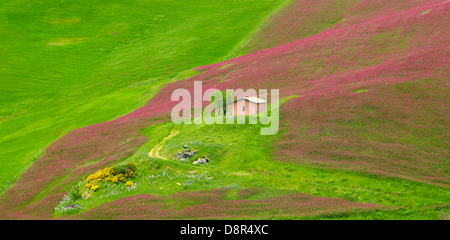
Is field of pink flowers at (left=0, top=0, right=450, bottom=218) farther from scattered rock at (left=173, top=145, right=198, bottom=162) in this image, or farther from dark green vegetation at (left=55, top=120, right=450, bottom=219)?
scattered rock at (left=173, top=145, right=198, bottom=162)

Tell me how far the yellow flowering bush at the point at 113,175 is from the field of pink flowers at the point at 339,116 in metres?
3.55

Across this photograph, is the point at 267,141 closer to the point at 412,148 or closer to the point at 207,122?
the point at 207,122

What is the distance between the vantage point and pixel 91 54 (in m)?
119

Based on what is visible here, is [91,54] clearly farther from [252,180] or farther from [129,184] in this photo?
[252,180]

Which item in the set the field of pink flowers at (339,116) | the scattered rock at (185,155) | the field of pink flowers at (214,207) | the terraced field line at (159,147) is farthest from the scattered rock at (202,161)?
the field of pink flowers at (339,116)

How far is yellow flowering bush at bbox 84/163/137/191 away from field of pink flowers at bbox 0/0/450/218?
3.55 metres

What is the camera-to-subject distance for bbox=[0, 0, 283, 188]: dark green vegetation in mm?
76250

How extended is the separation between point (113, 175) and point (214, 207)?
11.2 meters

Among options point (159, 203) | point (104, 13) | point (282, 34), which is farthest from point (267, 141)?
point (104, 13)

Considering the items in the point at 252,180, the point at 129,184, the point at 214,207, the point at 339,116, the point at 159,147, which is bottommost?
the point at 214,207

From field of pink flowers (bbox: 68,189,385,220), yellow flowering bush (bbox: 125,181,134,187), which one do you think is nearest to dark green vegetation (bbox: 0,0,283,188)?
yellow flowering bush (bbox: 125,181,134,187)

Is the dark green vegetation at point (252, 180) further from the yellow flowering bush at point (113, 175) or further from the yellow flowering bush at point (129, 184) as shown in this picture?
the yellow flowering bush at point (113, 175)

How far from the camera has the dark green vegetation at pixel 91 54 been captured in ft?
250

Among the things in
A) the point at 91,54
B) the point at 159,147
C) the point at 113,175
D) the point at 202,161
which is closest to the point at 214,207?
the point at 202,161
